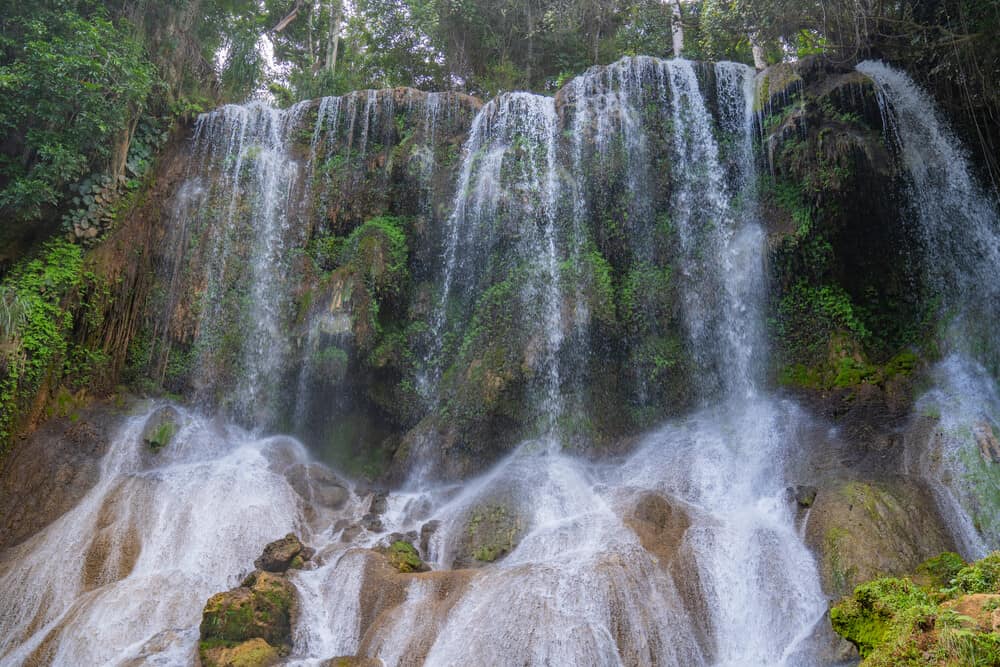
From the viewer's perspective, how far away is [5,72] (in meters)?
11.2

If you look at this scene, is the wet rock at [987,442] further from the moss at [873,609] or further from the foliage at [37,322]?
the foliage at [37,322]

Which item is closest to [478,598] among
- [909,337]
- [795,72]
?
[909,337]

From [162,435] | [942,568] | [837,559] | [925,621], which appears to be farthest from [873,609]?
[162,435]

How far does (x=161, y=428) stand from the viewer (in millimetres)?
11461

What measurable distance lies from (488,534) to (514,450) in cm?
258

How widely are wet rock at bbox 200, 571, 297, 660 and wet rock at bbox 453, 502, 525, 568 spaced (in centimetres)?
229

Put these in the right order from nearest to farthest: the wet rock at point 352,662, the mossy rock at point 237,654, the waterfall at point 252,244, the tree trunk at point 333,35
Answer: the wet rock at point 352,662 < the mossy rock at point 237,654 < the waterfall at point 252,244 < the tree trunk at point 333,35

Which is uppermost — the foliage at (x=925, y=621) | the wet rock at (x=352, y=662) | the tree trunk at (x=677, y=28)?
the tree trunk at (x=677, y=28)

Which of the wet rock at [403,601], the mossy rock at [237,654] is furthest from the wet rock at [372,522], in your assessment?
the mossy rock at [237,654]

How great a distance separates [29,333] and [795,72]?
1457cm

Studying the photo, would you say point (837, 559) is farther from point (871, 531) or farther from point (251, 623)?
point (251, 623)

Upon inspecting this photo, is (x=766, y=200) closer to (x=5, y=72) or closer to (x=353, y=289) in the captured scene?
(x=353, y=289)

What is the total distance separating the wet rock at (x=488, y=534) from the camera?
28.8 ft

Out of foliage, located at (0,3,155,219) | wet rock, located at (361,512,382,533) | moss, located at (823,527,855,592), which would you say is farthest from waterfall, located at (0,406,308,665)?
moss, located at (823,527,855,592)
